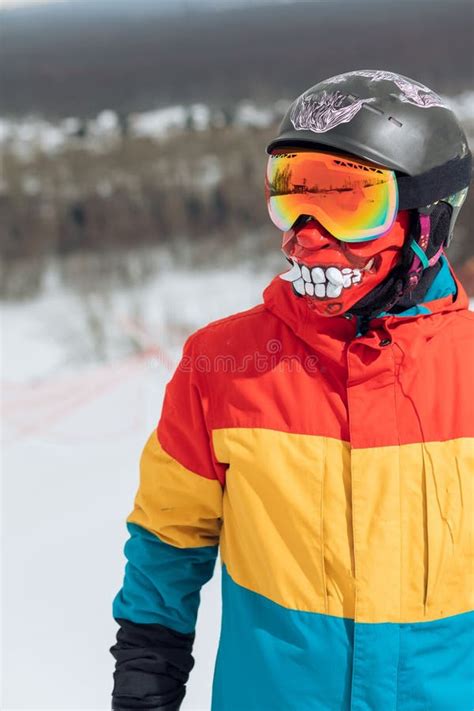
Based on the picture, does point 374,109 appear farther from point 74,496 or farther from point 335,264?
point 74,496

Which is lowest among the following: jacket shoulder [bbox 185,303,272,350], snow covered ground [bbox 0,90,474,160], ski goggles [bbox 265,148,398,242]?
jacket shoulder [bbox 185,303,272,350]

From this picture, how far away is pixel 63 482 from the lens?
12.8 ft

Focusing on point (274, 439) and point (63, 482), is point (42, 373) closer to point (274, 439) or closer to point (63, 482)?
point (63, 482)

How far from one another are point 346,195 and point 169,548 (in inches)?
26.6

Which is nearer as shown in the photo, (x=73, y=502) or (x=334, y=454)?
(x=334, y=454)

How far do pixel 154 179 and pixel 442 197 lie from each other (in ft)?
29.6

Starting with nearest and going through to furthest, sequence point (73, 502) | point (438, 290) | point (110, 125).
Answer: point (438, 290) → point (73, 502) → point (110, 125)

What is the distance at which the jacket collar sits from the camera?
1.21 m

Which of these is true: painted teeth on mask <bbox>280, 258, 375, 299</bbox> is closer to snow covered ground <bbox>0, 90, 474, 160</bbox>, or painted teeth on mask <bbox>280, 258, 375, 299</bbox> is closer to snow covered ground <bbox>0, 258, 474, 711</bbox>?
snow covered ground <bbox>0, 258, 474, 711</bbox>

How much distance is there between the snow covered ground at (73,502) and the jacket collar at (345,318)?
1.70m

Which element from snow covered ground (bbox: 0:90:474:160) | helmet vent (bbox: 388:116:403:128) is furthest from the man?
snow covered ground (bbox: 0:90:474:160)
